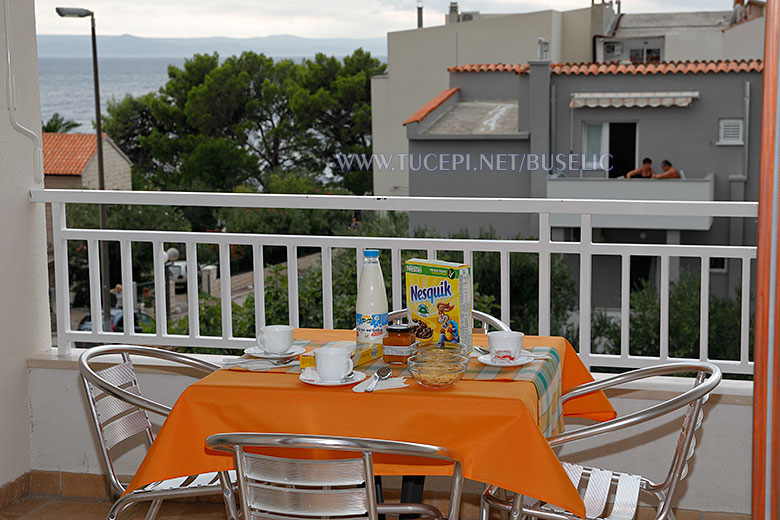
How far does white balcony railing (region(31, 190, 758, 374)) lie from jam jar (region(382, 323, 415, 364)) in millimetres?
827

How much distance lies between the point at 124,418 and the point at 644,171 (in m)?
6.24

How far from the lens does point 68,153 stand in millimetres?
21500

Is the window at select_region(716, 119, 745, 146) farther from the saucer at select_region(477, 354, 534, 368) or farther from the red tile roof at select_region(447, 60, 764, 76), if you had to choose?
the saucer at select_region(477, 354, 534, 368)

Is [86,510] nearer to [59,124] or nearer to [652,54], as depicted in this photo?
[652,54]

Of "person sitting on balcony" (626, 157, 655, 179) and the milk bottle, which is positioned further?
"person sitting on balcony" (626, 157, 655, 179)

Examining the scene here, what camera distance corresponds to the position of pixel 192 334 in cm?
324

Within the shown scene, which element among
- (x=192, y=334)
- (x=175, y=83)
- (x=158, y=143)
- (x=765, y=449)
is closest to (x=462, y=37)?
(x=192, y=334)

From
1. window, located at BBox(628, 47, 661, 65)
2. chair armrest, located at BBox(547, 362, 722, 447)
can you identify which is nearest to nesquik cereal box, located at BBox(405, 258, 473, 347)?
chair armrest, located at BBox(547, 362, 722, 447)

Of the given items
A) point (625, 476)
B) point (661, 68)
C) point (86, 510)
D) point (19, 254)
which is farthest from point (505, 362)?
point (661, 68)

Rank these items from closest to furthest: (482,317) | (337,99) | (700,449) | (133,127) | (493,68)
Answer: (482,317)
(700,449)
(493,68)
(337,99)
(133,127)

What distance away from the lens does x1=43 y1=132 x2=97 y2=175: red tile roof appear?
2028cm

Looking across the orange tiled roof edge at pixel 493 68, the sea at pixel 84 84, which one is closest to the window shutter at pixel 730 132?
the orange tiled roof edge at pixel 493 68

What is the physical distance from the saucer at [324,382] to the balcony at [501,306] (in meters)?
1.05

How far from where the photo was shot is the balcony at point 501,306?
279cm
